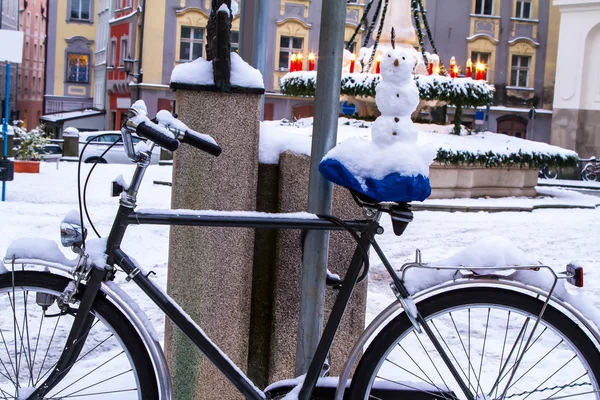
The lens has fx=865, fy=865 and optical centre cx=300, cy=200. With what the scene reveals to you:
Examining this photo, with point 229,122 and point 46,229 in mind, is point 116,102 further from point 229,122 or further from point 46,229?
point 229,122

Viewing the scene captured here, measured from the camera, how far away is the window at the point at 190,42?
1494 inches

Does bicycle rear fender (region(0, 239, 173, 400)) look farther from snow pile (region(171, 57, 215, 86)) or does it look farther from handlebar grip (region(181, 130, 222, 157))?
snow pile (region(171, 57, 215, 86))

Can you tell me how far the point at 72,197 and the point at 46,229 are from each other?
4042 millimetres

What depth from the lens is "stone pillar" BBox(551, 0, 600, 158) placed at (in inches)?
1287

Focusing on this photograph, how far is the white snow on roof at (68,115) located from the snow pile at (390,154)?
40.2 metres

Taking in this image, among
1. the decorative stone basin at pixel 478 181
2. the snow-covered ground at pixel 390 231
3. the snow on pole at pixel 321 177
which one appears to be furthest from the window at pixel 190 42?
the snow on pole at pixel 321 177

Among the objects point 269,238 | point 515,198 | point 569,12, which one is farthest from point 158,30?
point 269,238

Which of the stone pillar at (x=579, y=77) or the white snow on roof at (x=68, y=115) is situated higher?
the stone pillar at (x=579, y=77)

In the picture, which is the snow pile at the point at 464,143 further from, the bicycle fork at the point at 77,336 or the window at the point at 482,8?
the window at the point at 482,8

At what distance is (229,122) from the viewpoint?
2.97 meters

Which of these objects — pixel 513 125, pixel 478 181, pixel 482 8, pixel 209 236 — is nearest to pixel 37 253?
pixel 209 236

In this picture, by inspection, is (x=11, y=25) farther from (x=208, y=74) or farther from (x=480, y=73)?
(x=208, y=74)

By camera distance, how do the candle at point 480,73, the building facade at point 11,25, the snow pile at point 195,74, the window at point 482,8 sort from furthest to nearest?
the building facade at point 11,25
the window at point 482,8
the candle at point 480,73
the snow pile at point 195,74

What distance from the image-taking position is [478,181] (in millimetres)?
15039
